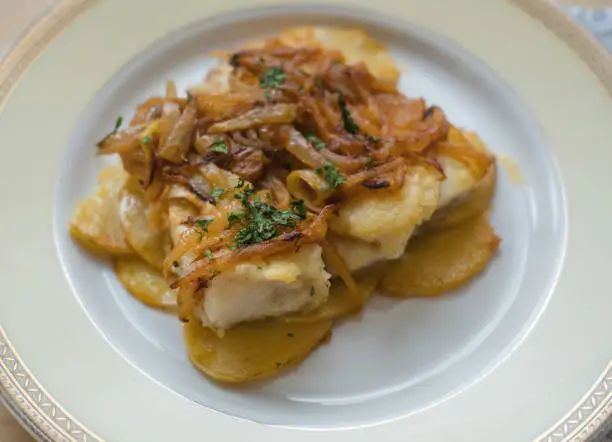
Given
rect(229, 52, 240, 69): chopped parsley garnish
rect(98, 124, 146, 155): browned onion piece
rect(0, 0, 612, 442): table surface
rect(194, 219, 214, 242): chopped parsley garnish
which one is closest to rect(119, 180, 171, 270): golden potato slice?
rect(98, 124, 146, 155): browned onion piece

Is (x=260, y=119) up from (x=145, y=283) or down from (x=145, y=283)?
up

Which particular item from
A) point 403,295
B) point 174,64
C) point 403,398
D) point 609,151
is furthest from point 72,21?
point 609,151

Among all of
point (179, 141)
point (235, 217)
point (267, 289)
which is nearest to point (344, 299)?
point (267, 289)

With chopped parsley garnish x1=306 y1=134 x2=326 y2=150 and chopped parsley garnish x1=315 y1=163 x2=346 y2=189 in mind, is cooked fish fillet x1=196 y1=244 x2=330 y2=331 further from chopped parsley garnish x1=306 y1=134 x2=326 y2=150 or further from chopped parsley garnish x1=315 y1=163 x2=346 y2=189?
chopped parsley garnish x1=306 y1=134 x2=326 y2=150

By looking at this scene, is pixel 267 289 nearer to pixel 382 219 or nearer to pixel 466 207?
pixel 382 219

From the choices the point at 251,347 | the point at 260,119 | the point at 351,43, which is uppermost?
the point at 351,43
